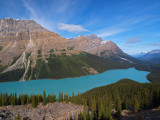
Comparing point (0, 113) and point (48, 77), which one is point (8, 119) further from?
point (48, 77)

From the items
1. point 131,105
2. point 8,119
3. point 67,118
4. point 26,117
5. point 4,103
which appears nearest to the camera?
point 8,119

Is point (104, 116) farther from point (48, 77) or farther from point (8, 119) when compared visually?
point (48, 77)

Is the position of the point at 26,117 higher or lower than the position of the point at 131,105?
higher

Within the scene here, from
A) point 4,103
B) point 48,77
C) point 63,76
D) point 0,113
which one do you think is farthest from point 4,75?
point 0,113

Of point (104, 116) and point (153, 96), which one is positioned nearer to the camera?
point (104, 116)

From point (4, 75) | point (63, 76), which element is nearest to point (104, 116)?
point (63, 76)

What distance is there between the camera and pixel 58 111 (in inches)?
1566

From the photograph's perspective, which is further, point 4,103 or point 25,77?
point 25,77

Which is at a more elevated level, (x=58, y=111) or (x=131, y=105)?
(x=58, y=111)

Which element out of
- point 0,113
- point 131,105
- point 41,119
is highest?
point 0,113

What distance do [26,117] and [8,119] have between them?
434 cm

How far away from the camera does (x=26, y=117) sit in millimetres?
33594

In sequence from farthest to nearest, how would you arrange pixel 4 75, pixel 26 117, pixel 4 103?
pixel 4 75 → pixel 4 103 → pixel 26 117

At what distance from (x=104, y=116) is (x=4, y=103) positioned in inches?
1515
